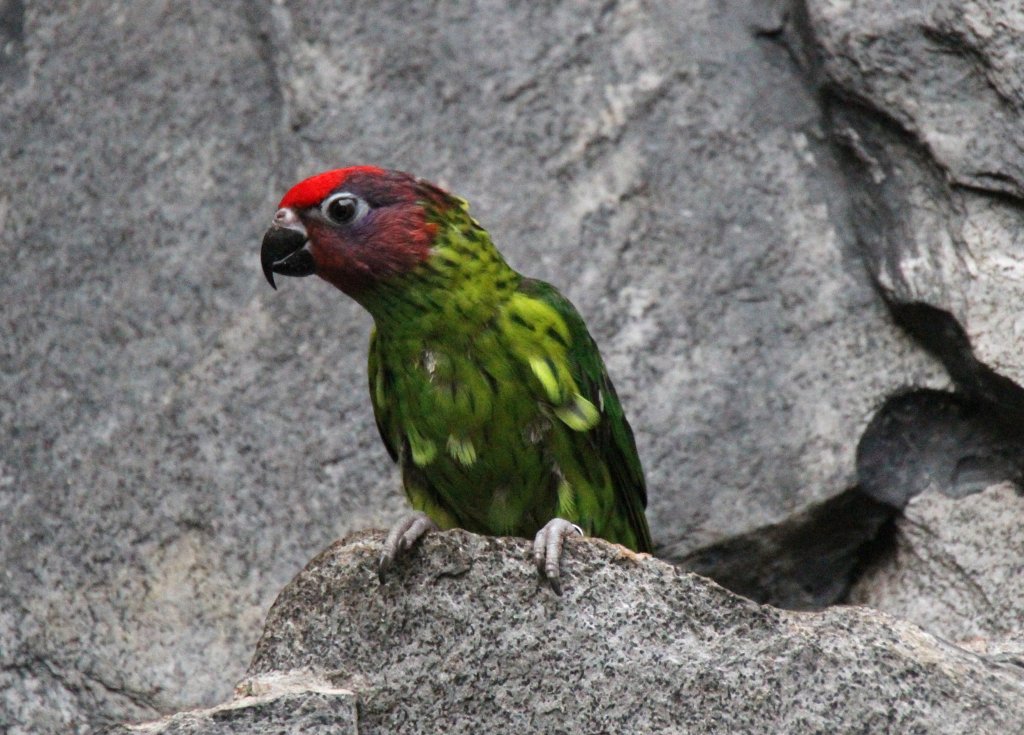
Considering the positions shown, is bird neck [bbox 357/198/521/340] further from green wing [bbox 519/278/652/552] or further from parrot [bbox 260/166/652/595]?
green wing [bbox 519/278/652/552]

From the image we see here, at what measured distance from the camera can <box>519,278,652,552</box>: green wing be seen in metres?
3.51

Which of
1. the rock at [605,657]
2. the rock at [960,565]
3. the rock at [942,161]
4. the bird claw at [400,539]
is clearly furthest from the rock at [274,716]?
the rock at [942,161]

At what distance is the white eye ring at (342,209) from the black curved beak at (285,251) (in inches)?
3.5

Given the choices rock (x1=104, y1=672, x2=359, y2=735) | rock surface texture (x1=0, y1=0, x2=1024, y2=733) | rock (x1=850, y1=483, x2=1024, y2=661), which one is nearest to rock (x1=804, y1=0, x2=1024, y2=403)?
rock surface texture (x1=0, y1=0, x2=1024, y2=733)

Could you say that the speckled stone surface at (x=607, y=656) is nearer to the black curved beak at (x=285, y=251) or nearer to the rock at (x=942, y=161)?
the black curved beak at (x=285, y=251)

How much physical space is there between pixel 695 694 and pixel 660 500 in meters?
1.40

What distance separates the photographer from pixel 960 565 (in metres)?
3.72

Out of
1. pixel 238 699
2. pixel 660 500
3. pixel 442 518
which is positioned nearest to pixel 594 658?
pixel 238 699

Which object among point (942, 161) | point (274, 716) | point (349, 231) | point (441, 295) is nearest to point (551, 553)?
point (274, 716)

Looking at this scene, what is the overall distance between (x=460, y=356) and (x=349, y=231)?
0.42 m

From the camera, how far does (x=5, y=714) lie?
3762 mm

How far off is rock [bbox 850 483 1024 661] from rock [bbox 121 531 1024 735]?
970 mm

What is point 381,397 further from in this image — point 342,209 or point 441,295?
point 342,209

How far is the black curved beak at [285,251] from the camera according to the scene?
11.3 feet
